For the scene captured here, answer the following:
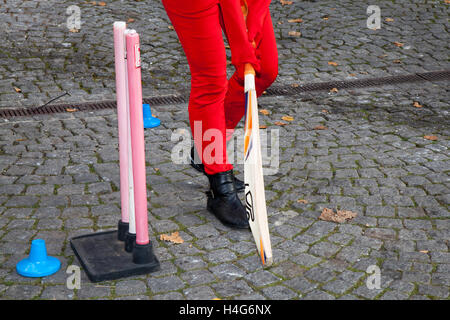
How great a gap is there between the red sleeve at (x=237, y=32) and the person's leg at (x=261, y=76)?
122mm

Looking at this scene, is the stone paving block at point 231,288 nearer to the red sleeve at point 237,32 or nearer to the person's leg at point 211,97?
the person's leg at point 211,97

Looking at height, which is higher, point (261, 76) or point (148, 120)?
point (261, 76)

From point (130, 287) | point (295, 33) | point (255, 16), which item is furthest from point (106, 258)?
point (295, 33)

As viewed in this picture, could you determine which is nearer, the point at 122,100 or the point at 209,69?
the point at 122,100

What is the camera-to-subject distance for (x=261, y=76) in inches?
169

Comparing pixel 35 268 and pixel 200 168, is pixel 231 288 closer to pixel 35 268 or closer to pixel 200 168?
pixel 35 268

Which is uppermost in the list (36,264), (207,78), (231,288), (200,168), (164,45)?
(207,78)

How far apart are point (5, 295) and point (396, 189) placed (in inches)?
101

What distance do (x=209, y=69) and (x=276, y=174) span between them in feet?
4.07

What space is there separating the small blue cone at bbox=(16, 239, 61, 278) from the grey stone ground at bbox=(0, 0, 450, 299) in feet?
0.14

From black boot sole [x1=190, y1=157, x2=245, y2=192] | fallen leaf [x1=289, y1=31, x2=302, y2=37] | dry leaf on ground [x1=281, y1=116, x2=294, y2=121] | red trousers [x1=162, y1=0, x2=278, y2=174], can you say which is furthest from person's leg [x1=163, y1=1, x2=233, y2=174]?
fallen leaf [x1=289, y1=31, x2=302, y2=37]

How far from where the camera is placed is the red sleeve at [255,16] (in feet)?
13.2

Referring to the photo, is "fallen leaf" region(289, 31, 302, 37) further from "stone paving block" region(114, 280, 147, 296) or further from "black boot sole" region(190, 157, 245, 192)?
"stone paving block" region(114, 280, 147, 296)

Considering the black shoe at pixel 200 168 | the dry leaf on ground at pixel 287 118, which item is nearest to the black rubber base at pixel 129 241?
the black shoe at pixel 200 168
